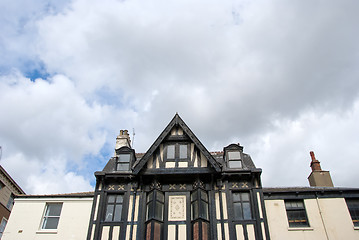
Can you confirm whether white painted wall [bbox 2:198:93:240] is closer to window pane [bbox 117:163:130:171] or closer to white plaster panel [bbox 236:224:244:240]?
window pane [bbox 117:163:130:171]

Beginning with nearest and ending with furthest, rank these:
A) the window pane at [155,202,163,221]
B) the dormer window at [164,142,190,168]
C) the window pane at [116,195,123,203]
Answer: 1. the window pane at [155,202,163,221]
2. the window pane at [116,195,123,203]
3. the dormer window at [164,142,190,168]

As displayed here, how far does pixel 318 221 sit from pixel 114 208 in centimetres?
1130

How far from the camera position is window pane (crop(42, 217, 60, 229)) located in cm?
1751

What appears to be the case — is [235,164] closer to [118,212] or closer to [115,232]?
[118,212]

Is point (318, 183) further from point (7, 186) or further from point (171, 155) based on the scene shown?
point (7, 186)

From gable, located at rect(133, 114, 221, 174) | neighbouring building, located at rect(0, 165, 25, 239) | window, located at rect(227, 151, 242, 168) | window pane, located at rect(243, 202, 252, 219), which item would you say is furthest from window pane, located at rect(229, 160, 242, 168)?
neighbouring building, located at rect(0, 165, 25, 239)

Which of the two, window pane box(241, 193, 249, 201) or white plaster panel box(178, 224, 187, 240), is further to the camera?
window pane box(241, 193, 249, 201)

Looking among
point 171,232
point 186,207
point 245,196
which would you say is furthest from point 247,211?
point 171,232

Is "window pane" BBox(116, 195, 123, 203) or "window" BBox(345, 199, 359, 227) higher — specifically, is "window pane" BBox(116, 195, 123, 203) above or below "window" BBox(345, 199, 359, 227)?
above

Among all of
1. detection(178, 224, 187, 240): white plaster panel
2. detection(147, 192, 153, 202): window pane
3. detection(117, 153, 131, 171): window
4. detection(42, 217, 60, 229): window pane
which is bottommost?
detection(178, 224, 187, 240): white plaster panel

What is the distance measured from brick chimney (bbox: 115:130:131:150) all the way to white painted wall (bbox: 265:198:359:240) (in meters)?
11.2

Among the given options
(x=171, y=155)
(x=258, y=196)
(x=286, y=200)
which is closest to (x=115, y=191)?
(x=171, y=155)

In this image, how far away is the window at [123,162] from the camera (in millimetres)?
19120

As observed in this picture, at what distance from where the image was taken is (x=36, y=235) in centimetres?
1698
